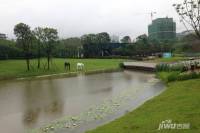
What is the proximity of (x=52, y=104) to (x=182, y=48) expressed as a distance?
53.3m

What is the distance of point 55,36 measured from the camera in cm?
4778

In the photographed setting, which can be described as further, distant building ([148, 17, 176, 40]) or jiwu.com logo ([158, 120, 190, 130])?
distant building ([148, 17, 176, 40])

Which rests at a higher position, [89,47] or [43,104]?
[89,47]

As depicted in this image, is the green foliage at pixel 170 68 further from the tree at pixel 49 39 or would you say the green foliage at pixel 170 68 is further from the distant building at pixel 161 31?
the distant building at pixel 161 31

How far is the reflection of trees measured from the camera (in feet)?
56.0

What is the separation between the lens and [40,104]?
68.0 ft

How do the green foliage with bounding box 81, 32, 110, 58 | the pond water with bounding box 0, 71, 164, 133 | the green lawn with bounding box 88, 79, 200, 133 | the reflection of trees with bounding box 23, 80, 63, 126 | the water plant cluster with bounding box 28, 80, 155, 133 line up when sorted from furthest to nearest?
1. the green foliage with bounding box 81, 32, 110, 58
2. the reflection of trees with bounding box 23, 80, 63, 126
3. the pond water with bounding box 0, 71, 164, 133
4. the water plant cluster with bounding box 28, 80, 155, 133
5. the green lawn with bounding box 88, 79, 200, 133

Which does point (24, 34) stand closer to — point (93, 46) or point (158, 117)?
point (158, 117)

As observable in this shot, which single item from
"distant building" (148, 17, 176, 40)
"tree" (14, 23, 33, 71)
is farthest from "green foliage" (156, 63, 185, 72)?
"distant building" (148, 17, 176, 40)

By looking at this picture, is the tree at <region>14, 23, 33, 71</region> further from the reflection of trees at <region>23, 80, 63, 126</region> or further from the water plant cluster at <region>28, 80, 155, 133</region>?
the water plant cluster at <region>28, 80, 155, 133</region>

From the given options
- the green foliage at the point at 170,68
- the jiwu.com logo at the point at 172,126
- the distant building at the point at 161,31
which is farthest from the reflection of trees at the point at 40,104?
A: the distant building at the point at 161,31

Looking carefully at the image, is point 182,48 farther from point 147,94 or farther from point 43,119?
point 43,119

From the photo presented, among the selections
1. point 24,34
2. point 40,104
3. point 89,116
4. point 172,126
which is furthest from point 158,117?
point 24,34

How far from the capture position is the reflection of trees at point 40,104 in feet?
56.0
